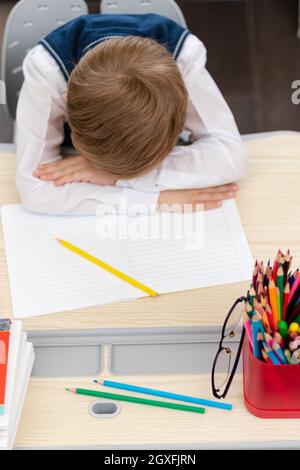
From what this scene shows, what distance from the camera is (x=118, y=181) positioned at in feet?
4.32

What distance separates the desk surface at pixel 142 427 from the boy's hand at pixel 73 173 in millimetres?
421

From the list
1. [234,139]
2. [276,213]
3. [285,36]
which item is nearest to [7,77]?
[234,139]

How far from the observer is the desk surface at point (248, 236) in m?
1.11

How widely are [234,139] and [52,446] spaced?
25.6 inches

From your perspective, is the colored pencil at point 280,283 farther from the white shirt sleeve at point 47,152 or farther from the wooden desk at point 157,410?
the white shirt sleeve at point 47,152

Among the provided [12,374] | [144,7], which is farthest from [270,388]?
[144,7]

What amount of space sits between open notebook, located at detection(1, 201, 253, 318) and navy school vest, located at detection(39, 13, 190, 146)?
0.28 m

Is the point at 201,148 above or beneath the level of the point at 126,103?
beneath

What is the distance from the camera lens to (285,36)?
2697 mm

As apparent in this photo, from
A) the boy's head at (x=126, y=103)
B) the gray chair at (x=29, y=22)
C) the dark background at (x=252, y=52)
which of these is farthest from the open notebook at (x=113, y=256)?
the dark background at (x=252, y=52)

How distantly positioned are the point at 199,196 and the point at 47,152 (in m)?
0.28

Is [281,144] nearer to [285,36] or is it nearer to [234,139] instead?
[234,139]

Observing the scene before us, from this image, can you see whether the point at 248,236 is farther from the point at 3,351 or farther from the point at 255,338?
the point at 3,351

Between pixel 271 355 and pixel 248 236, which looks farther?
pixel 248 236
